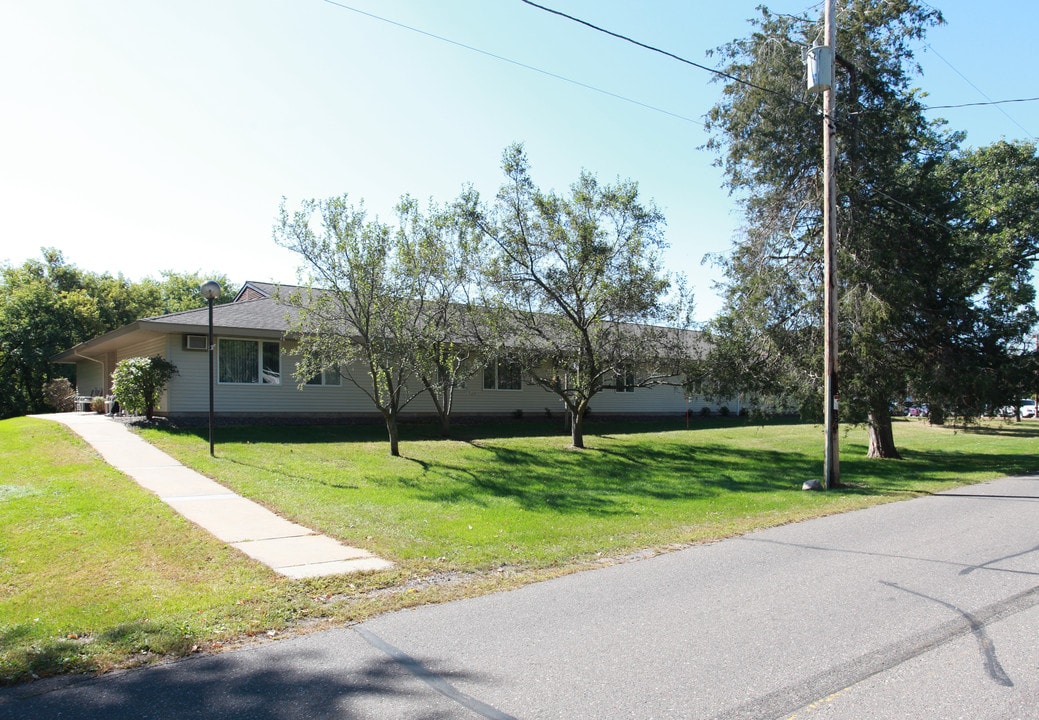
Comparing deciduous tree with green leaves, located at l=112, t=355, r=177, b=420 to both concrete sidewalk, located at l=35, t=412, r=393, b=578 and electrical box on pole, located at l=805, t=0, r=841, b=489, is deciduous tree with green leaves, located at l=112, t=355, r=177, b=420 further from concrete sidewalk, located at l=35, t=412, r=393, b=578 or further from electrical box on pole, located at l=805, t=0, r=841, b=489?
electrical box on pole, located at l=805, t=0, r=841, b=489

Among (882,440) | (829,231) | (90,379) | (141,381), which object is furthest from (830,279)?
(90,379)

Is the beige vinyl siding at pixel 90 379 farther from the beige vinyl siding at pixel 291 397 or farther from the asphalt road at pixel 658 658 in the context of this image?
the asphalt road at pixel 658 658

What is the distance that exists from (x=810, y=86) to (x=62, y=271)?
52.0 meters

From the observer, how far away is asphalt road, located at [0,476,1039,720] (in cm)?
399

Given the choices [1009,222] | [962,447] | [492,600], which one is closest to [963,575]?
[492,600]

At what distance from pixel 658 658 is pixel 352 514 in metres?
6.04

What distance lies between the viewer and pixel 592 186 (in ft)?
56.6

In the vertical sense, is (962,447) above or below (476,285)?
below

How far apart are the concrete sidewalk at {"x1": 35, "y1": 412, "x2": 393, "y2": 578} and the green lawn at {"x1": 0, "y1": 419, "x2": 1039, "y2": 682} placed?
27 cm

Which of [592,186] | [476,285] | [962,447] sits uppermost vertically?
[592,186]

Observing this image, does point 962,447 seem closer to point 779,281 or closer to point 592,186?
point 779,281

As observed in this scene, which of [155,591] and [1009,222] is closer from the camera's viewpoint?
[155,591]

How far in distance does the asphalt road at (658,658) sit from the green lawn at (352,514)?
0.65m

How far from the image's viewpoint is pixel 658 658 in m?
4.70
